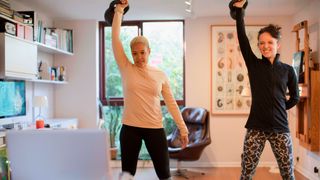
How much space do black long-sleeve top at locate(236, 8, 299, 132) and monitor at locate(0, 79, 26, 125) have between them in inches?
105

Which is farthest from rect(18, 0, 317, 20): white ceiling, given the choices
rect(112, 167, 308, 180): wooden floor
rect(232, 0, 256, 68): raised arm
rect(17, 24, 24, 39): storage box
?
rect(112, 167, 308, 180): wooden floor

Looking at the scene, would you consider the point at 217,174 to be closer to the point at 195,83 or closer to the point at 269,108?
the point at 195,83

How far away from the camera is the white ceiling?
163 inches

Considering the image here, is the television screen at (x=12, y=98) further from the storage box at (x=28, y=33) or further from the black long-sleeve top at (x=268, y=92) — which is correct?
the black long-sleeve top at (x=268, y=92)

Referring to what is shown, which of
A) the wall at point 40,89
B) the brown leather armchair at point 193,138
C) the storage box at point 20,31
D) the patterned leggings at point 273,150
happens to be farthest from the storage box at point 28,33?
the patterned leggings at point 273,150

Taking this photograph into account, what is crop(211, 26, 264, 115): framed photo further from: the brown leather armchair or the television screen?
the television screen

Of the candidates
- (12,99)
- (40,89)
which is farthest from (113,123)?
(12,99)

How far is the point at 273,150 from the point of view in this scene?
207cm

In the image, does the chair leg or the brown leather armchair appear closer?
the brown leather armchair

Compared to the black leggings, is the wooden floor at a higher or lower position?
lower

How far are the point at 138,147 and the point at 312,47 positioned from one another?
9.92ft

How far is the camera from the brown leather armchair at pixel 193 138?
13.8 feet

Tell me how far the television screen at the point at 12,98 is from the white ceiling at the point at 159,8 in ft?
3.41

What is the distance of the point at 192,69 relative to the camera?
5.04 metres
